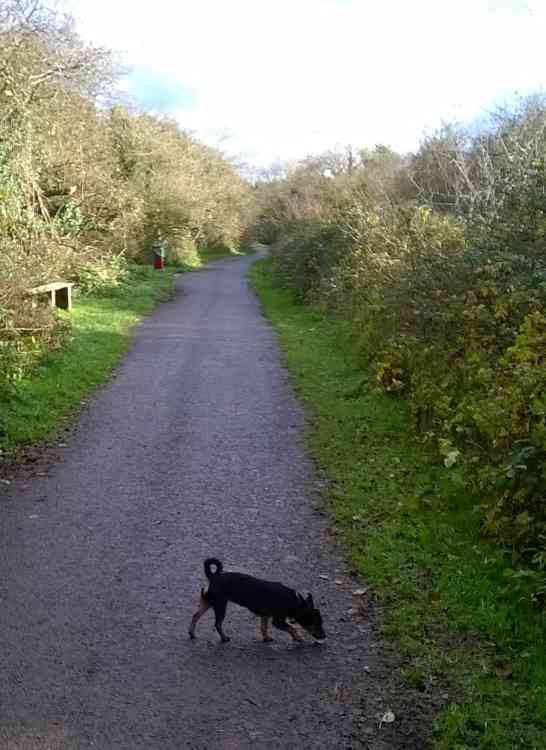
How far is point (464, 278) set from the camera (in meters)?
8.84

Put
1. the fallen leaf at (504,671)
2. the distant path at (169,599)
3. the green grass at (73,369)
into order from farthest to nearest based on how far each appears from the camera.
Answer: the green grass at (73,369)
the fallen leaf at (504,671)
the distant path at (169,599)

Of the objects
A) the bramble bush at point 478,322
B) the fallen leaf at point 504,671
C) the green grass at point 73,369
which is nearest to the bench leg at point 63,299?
the green grass at point 73,369

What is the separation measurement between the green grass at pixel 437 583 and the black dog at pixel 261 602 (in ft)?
1.99

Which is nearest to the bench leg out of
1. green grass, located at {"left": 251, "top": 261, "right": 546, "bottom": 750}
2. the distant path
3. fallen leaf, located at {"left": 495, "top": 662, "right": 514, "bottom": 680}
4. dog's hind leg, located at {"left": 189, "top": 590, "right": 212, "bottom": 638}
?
the distant path

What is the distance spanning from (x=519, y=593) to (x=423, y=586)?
67 cm

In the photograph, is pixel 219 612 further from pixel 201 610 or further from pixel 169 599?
pixel 169 599

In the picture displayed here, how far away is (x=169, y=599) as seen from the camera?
5.28 meters

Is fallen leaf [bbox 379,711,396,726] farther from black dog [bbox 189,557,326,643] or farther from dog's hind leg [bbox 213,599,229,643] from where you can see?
dog's hind leg [bbox 213,599,229,643]

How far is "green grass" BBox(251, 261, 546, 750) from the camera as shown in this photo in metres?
3.97

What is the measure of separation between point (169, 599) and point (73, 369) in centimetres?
836

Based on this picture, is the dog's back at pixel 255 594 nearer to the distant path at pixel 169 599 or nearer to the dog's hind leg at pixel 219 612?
the dog's hind leg at pixel 219 612

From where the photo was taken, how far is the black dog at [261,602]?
15.3ft

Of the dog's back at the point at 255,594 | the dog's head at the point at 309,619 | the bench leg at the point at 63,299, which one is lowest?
the dog's head at the point at 309,619

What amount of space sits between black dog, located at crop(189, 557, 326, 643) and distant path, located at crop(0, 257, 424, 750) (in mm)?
160
